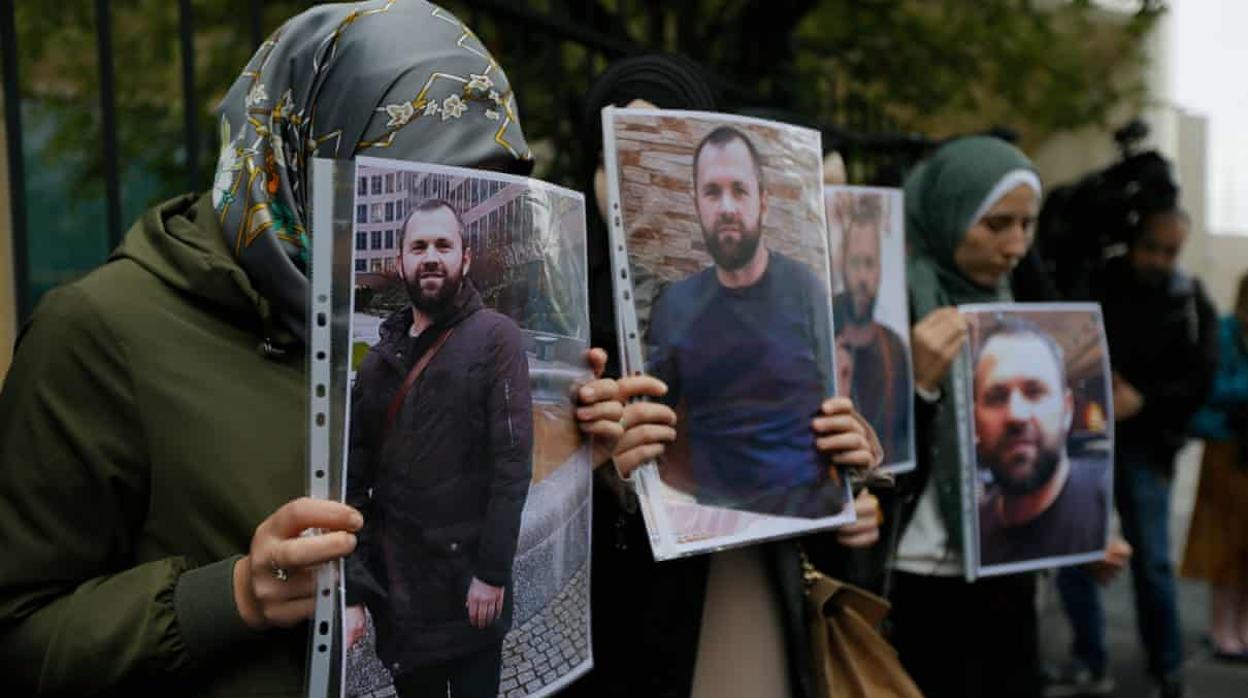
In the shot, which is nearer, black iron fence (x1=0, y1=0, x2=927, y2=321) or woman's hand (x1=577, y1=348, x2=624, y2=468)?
woman's hand (x1=577, y1=348, x2=624, y2=468)

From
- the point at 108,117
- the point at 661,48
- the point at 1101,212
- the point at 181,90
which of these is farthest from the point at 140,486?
the point at 1101,212

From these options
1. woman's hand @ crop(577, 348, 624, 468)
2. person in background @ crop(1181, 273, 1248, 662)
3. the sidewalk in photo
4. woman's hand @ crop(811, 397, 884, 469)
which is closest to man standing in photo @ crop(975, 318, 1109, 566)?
woman's hand @ crop(811, 397, 884, 469)

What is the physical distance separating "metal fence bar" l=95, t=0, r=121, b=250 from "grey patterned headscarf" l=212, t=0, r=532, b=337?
88cm

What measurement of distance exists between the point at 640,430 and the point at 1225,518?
564 centimetres

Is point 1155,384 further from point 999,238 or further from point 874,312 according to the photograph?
point 874,312

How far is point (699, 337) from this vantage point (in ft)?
6.88

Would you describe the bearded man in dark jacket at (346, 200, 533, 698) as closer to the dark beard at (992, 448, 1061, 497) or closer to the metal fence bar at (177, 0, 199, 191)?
the metal fence bar at (177, 0, 199, 191)

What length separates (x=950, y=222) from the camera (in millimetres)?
3350

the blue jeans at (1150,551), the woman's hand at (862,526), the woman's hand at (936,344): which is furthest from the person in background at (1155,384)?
the woman's hand at (862,526)

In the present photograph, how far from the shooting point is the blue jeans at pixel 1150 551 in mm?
5645

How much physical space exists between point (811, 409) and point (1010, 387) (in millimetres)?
999

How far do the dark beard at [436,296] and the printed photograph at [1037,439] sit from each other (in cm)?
174

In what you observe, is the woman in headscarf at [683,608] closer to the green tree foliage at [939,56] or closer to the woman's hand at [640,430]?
the woman's hand at [640,430]

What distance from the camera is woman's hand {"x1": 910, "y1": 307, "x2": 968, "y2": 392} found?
9.54ft
